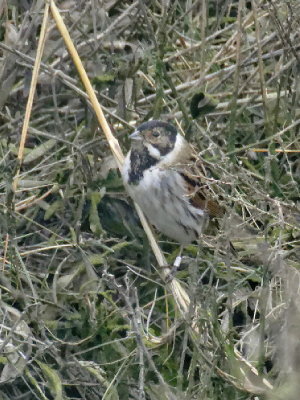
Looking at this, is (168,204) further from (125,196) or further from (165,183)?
(125,196)

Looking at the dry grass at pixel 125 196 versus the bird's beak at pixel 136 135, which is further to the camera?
the bird's beak at pixel 136 135

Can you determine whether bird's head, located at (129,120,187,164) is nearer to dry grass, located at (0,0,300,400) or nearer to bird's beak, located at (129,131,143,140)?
bird's beak, located at (129,131,143,140)

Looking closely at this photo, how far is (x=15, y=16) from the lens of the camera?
4.42 meters

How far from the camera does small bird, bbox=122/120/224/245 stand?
389cm

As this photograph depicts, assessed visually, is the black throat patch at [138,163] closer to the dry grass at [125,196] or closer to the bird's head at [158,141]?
the bird's head at [158,141]

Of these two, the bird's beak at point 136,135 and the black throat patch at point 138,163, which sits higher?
the bird's beak at point 136,135

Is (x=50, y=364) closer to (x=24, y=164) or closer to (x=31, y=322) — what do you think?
(x=31, y=322)

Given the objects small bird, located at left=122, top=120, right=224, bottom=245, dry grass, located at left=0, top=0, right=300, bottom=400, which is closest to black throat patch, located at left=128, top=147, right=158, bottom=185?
small bird, located at left=122, top=120, right=224, bottom=245

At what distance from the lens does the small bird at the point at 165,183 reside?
12.8 feet

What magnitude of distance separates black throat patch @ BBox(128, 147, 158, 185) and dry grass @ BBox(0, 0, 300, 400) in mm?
129

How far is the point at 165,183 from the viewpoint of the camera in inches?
156

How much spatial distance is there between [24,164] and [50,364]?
90 centimetres

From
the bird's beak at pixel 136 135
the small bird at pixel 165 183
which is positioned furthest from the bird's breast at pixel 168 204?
the bird's beak at pixel 136 135

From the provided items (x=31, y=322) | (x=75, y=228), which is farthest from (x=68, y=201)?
(x=31, y=322)
